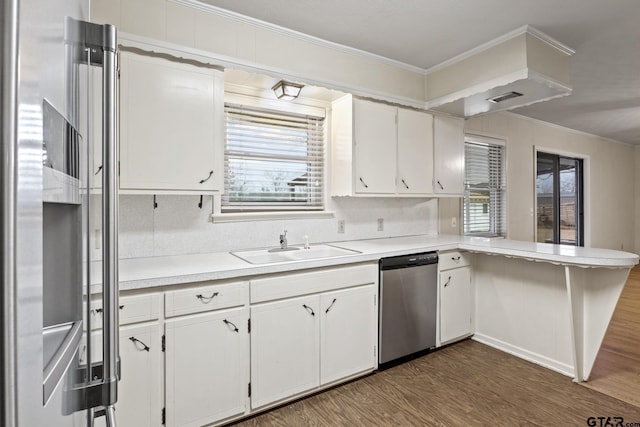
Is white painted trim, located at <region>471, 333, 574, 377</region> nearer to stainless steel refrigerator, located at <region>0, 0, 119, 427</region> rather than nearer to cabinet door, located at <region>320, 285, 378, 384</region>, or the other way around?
cabinet door, located at <region>320, 285, 378, 384</region>

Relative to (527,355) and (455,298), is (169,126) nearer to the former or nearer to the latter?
(455,298)

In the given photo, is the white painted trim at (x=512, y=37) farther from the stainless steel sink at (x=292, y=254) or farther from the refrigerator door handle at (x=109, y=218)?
the refrigerator door handle at (x=109, y=218)

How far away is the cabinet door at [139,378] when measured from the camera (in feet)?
5.56

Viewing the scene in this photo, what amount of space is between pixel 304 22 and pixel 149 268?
1.96 metres

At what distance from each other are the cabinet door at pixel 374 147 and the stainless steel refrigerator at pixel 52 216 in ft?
7.41

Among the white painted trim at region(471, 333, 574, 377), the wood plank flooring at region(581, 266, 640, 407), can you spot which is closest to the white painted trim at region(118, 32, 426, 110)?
the white painted trim at region(471, 333, 574, 377)

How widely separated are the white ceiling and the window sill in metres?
1.42

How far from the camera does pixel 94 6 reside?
1.96 m

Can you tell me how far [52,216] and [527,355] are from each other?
11.1 ft

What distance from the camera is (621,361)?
2775 millimetres

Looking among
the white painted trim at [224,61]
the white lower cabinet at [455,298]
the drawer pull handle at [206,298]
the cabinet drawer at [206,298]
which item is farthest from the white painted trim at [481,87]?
the drawer pull handle at [206,298]

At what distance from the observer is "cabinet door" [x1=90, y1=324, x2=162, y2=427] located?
5.56 feet

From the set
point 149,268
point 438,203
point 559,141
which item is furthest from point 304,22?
point 559,141

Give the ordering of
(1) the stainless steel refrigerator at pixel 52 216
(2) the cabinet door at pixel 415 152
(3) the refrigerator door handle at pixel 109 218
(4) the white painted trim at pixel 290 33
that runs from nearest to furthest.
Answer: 1. (1) the stainless steel refrigerator at pixel 52 216
2. (3) the refrigerator door handle at pixel 109 218
3. (4) the white painted trim at pixel 290 33
4. (2) the cabinet door at pixel 415 152
